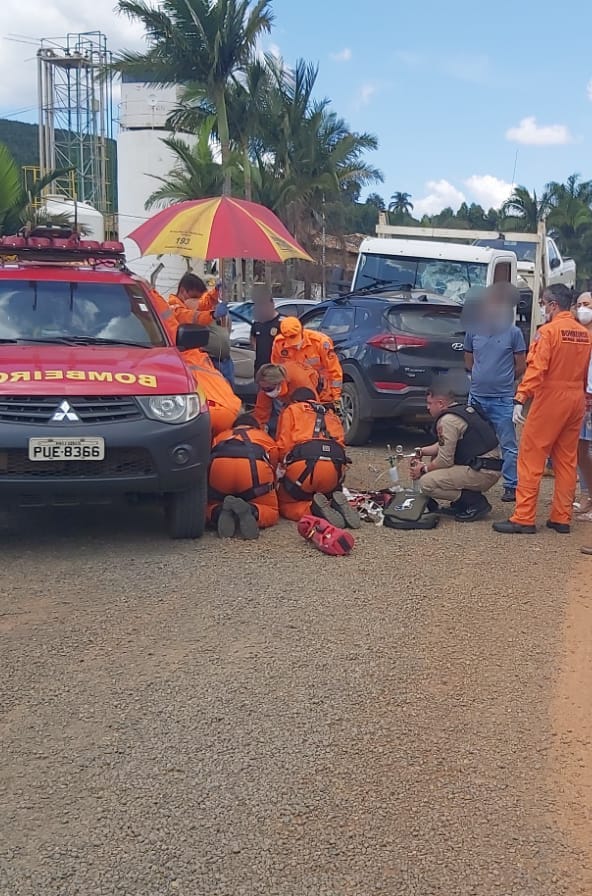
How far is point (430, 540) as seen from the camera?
6723 millimetres

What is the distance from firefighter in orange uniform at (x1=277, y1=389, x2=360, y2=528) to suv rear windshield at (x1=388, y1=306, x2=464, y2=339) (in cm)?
315

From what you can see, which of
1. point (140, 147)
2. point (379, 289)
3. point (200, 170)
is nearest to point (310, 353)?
point (379, 289)

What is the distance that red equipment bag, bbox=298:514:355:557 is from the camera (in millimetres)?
6148

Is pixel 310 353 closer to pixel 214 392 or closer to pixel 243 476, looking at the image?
pixel 214 392

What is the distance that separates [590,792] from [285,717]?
3.79 feet

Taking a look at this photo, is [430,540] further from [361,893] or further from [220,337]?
[361,893]

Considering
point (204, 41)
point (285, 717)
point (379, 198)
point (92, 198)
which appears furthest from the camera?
point (379, 198)

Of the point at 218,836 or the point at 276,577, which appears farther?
the point at 276,577

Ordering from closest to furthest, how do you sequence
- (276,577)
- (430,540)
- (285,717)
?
(285,717), (276,577), (430,540)

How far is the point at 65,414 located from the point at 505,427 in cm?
387

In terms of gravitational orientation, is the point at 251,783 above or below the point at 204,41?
below

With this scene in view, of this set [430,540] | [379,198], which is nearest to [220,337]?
[430,540]

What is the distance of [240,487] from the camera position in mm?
6723

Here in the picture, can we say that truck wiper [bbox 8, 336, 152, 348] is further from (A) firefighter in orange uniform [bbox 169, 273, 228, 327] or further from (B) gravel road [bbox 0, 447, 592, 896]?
(A) firefighter in orange uniform [bbox 169, 273, 228, 327]
